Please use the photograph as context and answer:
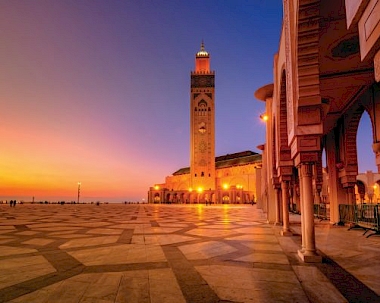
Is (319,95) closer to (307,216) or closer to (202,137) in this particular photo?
(307,216)

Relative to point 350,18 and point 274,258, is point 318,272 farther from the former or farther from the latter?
point 350,18

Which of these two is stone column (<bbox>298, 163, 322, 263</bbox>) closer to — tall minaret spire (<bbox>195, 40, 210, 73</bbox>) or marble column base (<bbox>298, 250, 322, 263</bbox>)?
marble column base (<bbox>298, 250, 322, 263</bbox>)

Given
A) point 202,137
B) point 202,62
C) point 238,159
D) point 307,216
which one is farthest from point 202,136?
point 307,216

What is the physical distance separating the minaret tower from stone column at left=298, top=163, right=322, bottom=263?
60.0m

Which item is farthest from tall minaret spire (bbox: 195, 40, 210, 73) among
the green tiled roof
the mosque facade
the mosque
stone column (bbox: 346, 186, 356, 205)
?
stone column (bbox: 346, 186, 356, 205)

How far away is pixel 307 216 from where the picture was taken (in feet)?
17.3

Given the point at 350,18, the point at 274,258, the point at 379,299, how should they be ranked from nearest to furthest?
the point at 350,18 < the point at 379,299 < the point at 274,258

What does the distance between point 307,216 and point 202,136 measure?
61.7m

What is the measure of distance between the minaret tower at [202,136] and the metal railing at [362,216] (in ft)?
177

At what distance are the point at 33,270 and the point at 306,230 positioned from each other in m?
4.65

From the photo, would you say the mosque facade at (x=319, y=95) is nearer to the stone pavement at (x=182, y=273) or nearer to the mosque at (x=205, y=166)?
the stone pavement at (x=182, y=273)

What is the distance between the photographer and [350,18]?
6.98ft

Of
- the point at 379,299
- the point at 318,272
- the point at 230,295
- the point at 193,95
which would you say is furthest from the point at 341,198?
the point at 193,95

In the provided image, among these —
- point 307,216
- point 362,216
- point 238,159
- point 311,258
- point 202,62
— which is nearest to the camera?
point 311,258
